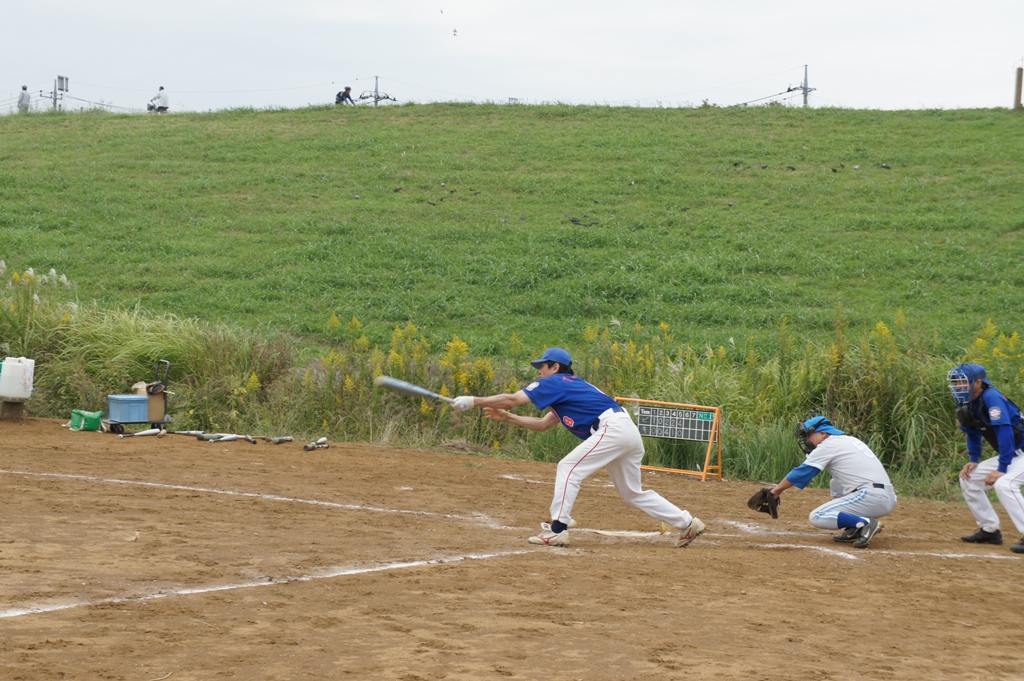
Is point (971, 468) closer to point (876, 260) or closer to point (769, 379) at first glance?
point (769, 379)

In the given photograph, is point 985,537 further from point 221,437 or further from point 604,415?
point 221,437

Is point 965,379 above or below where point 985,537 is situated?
above

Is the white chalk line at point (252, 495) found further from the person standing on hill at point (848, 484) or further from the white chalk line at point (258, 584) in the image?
the person standing on hill at point (848, 484)

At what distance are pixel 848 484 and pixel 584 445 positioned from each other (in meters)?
2.68

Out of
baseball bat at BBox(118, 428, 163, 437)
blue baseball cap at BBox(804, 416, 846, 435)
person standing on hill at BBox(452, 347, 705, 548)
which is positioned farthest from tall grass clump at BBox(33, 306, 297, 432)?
blue baseball cap at BBox(804, 416, 846, 435)

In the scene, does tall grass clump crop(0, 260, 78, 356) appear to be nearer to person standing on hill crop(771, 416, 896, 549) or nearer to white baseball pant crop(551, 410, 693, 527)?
white baseball pant crop(551, 410, 693, 527)

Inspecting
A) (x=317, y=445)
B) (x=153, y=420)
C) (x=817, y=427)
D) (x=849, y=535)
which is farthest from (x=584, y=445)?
(x=153, y=420)

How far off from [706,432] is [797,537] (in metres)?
3.97

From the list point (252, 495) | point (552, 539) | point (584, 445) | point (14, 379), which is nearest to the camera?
point (552, 539)

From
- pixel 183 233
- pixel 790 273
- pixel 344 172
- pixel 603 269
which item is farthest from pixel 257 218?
pixel 790 273

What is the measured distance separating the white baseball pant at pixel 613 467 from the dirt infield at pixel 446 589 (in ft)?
1.11

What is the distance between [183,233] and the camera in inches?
1122

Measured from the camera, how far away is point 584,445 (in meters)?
8.91

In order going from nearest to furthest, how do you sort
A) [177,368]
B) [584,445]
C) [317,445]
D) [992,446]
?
[584,445], [992,446], [317,445], [177,368]
